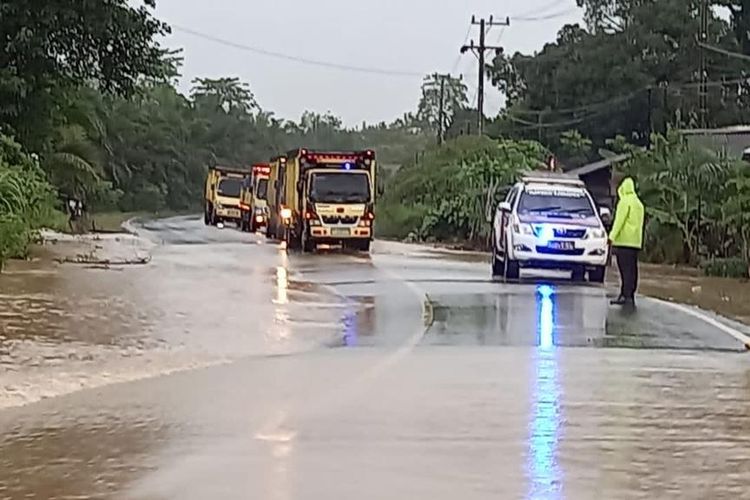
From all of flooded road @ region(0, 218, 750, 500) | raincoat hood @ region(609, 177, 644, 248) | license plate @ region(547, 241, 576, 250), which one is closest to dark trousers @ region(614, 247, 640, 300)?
raincoat hood @ region(609, 177, 644, 248)

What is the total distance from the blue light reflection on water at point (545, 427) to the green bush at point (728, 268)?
12909 millimetres

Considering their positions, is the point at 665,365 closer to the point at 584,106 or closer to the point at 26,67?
the point at 26,67

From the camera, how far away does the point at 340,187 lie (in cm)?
3588

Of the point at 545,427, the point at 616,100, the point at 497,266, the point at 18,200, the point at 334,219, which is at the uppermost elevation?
the point at 616,100

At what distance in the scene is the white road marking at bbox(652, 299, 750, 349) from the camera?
15312 mm

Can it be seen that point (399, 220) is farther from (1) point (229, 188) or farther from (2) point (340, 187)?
(2) point (340, 187)

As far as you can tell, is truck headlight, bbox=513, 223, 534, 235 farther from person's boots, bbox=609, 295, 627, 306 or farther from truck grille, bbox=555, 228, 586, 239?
person's boots, bbox=609, 295, 627, 306

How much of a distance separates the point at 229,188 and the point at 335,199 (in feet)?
90.1

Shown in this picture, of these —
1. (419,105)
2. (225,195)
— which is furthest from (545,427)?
(419,105)

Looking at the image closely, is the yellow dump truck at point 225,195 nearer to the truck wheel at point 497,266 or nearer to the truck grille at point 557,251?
the truck wheel at point 497,266

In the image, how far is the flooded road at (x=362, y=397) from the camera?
787cm

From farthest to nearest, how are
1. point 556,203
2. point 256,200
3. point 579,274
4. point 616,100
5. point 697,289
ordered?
point 616,100 → point 256,200 → point 556,203 → point 579,274 → point 697,289

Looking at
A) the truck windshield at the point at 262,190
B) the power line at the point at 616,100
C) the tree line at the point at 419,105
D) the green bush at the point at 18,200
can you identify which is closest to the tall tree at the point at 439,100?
the tree line at the point at 419,105

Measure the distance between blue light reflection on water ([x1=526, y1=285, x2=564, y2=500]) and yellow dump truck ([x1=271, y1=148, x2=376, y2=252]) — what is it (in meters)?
20.3
